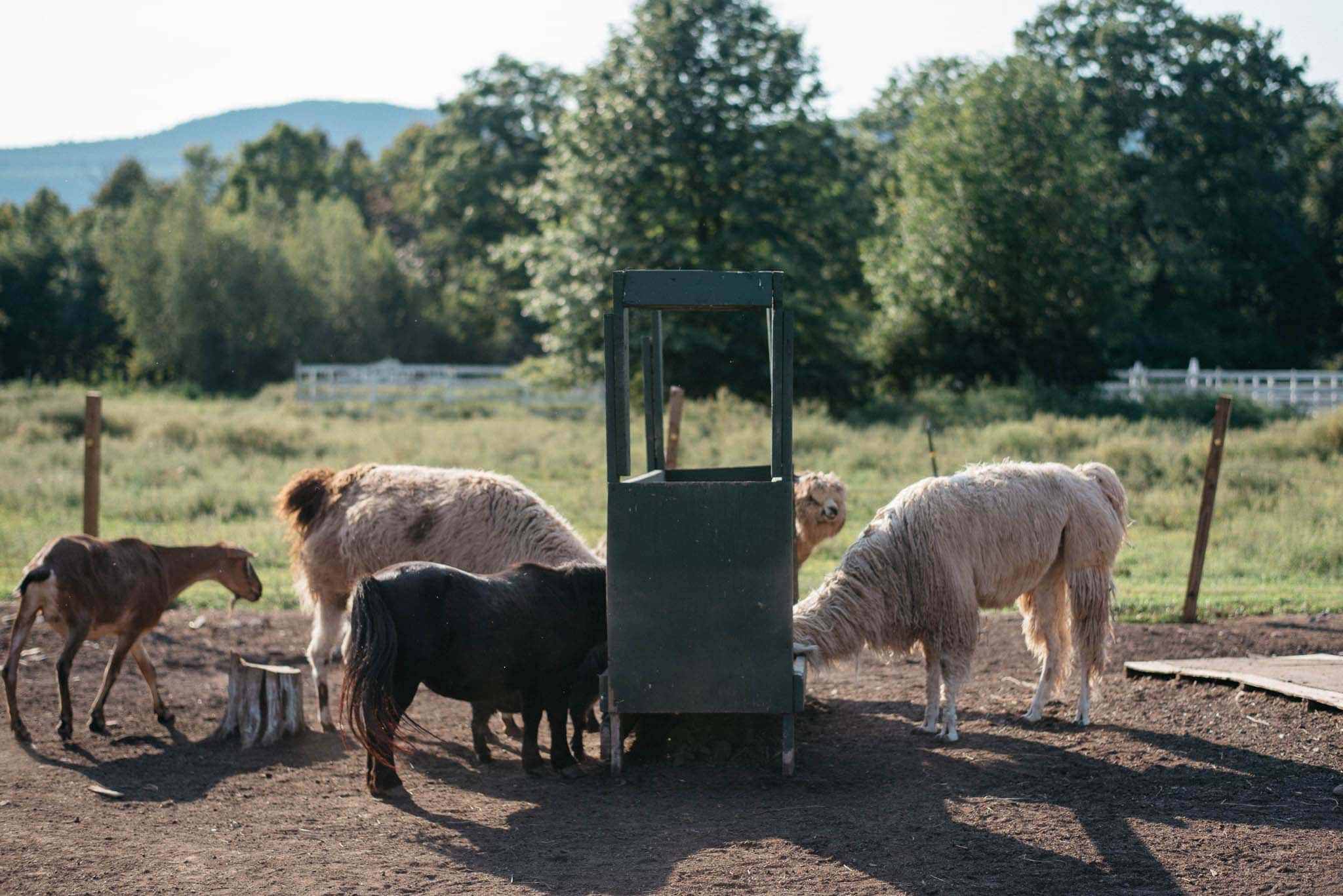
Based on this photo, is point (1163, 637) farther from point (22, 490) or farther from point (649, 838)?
point (22, 490)

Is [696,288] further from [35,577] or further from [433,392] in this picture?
[433,392]

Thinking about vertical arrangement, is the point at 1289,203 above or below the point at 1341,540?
above

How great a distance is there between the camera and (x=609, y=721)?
6727 mm

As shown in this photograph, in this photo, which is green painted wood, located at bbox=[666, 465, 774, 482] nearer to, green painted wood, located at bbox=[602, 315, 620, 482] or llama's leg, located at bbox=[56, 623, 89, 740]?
green painted wood, located at bbox=[602, 315, 620, 482]

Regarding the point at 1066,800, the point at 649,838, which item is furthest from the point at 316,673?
the point at 1066,800

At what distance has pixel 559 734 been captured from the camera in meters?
6.71

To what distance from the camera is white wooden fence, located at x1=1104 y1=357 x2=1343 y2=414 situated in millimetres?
27438

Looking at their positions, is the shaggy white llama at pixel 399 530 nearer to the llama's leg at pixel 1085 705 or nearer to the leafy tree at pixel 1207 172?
the llama's leg at pixel 1085 705

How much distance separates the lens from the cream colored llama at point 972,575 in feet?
23.5

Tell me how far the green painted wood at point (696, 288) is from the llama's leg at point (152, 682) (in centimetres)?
439

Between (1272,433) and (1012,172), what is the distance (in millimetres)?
13432

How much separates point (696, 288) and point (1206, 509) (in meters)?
6.70

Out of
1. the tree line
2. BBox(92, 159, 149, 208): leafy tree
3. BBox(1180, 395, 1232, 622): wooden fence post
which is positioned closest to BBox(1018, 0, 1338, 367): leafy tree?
the tree line

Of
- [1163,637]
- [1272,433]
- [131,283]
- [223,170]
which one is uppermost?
[223,170]
